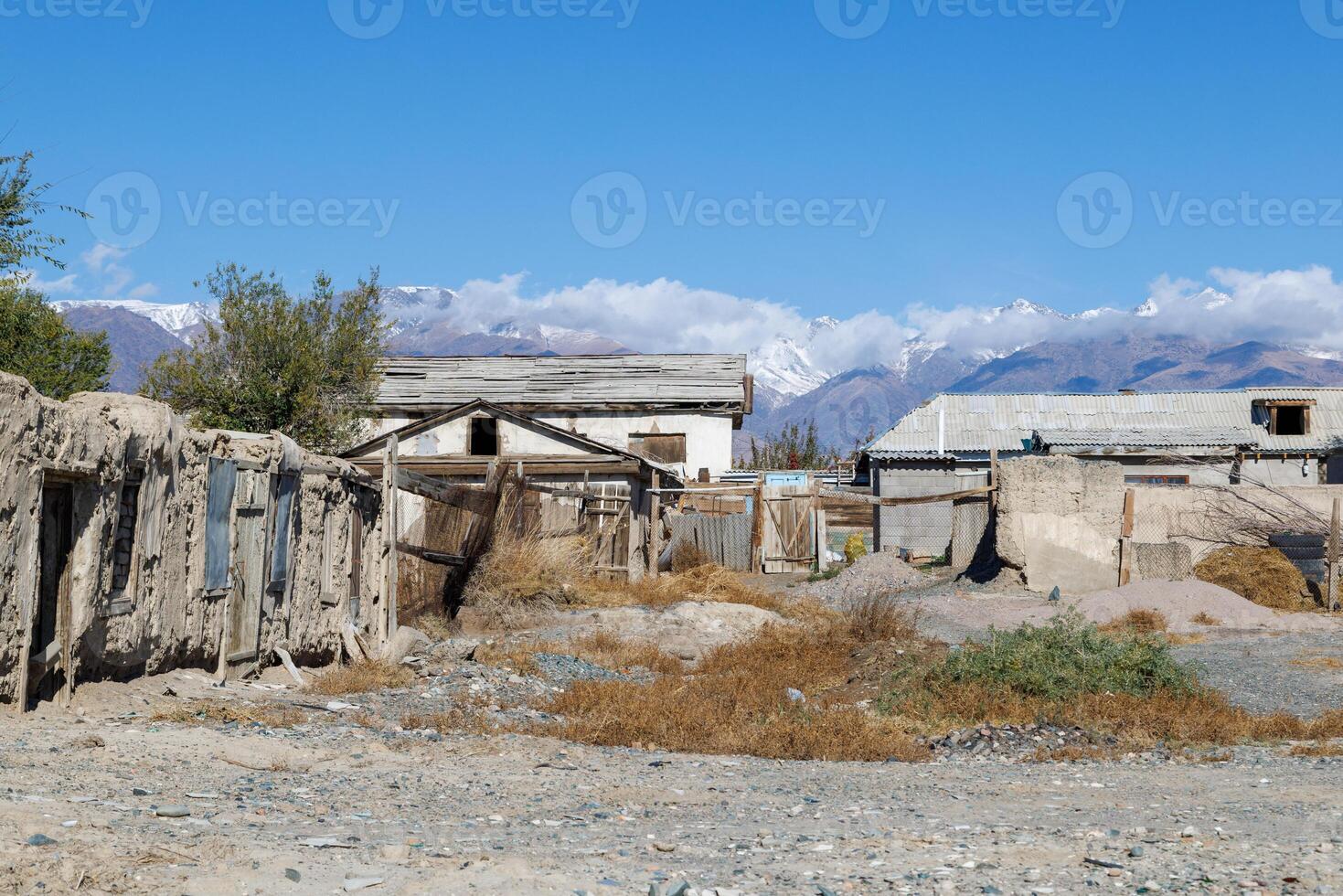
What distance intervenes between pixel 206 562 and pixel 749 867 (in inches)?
249

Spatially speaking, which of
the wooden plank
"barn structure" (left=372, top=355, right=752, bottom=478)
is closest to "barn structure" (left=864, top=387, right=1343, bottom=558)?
"barn structure" (left=372, top=355, right=752, bottom=478)

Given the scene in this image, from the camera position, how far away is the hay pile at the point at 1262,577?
19344 millimetres

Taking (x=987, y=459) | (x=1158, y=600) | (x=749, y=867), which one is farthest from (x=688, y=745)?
(x=987, y=459)

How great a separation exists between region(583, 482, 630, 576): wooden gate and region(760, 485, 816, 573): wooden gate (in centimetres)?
596

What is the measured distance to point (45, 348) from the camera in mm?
24891

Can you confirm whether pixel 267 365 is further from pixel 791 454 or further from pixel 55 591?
pixel 791 454

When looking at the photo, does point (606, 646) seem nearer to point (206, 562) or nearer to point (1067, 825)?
point (206, 562)

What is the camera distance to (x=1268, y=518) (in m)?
20.8

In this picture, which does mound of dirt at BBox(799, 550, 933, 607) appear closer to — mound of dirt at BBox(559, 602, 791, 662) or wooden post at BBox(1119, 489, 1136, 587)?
mound of dirt at BBox(559, 602, 791, 662)

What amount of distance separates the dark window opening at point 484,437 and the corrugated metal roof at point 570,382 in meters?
4.08

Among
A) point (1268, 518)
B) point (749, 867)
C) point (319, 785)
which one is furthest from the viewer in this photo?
point (1268, 518)

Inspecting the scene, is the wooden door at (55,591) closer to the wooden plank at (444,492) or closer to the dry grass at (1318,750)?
the wooden plank at (444,492)

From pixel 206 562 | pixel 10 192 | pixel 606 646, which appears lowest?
pixel 606 646

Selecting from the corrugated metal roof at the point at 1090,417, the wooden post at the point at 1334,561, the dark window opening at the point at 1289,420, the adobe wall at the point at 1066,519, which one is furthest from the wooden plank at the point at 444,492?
the dark window opening at the point at 1289,420
